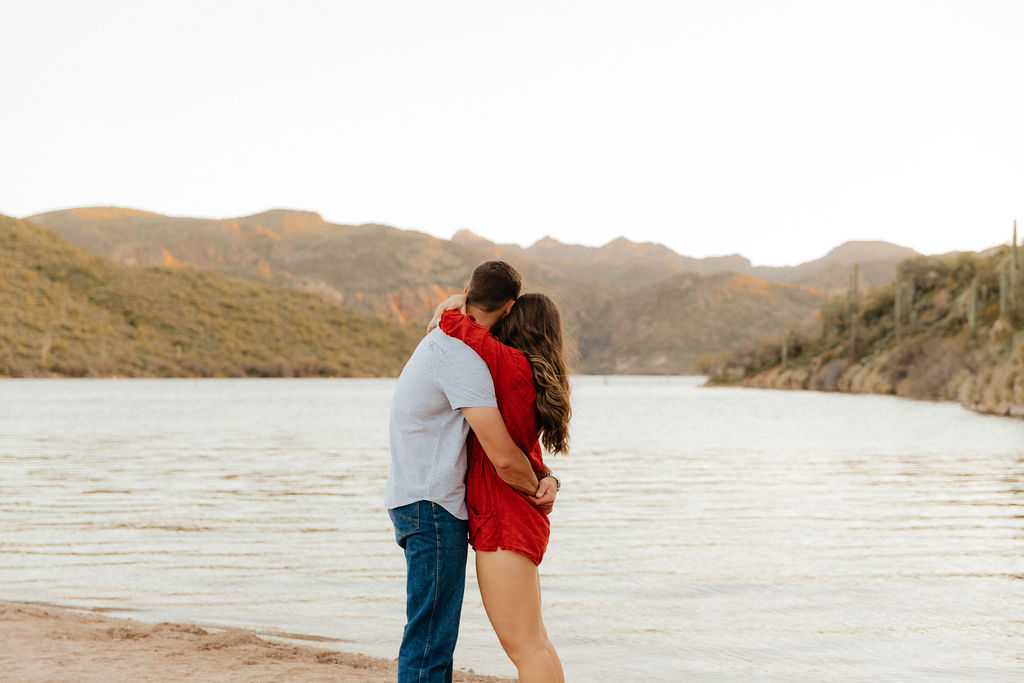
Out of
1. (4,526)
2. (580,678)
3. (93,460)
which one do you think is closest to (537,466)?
(580,678)

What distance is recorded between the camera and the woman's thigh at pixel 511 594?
140 inches

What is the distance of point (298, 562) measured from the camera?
959 centimetres

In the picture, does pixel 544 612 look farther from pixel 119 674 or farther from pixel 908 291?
pixel 908 291

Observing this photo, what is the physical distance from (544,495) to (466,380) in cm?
52

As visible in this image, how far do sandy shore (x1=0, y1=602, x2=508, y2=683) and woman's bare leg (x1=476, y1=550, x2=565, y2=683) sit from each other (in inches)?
71.9

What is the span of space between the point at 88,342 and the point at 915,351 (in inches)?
2944

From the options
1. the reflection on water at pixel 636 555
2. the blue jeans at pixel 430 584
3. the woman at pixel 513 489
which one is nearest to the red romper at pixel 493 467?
the woman at pixel 513 489

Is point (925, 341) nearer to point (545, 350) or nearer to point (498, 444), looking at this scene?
point (545, 350)

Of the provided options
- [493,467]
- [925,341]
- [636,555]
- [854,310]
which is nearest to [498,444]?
[493,467]

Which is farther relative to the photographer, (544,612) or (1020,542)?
(1020,542)

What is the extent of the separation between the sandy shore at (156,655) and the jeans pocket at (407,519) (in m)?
1.92

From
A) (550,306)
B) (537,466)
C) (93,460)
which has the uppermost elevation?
(550,306)

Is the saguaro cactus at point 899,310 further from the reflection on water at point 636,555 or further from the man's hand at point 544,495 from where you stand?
the man's hand at point 544,495

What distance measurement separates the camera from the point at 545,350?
3.64 metres
